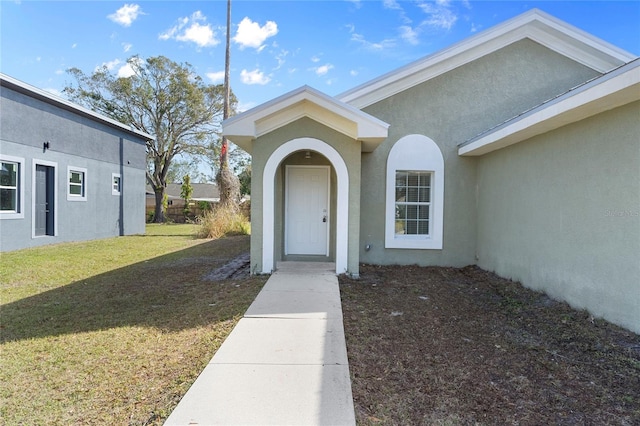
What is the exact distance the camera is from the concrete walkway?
2.81m

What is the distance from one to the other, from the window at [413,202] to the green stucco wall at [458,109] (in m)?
0.47

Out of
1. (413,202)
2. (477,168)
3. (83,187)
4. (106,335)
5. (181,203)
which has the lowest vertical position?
(106,335)

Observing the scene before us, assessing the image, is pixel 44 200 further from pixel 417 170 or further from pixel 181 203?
pixel 181 203

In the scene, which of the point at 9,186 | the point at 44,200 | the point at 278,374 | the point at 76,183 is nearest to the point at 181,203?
the point at 76,183

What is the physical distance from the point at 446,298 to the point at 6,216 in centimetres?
1350

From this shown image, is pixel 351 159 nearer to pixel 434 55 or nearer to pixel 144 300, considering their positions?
pixel 434 55

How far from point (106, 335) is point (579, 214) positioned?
23.8 ft

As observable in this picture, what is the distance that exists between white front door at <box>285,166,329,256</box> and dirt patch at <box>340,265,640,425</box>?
8.65 ft

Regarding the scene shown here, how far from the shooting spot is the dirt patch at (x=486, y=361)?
303 centimetres

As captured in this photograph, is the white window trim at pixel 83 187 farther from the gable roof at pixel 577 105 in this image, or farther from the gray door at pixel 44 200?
the gable roof at pixel 577 105

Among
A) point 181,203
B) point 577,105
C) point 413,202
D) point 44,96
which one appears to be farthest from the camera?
point 181,203

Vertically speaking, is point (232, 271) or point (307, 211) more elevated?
point (307, 211)

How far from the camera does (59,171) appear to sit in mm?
13438

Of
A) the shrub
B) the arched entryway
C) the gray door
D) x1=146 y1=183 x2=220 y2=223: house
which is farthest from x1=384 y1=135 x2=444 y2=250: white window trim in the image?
the gray door
